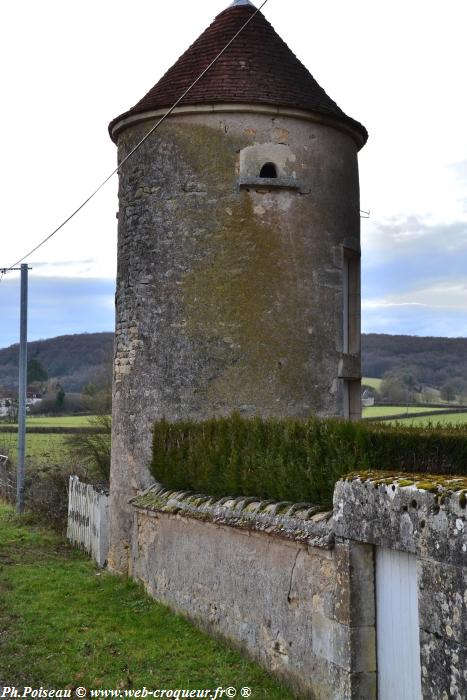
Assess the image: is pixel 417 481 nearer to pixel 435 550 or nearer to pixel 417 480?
pixel 417 480

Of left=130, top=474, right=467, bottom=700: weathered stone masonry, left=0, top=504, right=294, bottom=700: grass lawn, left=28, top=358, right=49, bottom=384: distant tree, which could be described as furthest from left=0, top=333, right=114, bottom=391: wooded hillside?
left=130, top=474, right=467, bottom=700: weathered stone masonry

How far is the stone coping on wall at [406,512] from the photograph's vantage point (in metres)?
4.74

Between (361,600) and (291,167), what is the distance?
747cm

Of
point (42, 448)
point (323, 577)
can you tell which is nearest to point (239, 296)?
point (323, 577)

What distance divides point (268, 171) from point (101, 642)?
23.3 feet

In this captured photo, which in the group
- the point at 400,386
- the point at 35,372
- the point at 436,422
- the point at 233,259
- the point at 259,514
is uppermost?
the point at 35,372

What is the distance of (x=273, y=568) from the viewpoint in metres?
7.21

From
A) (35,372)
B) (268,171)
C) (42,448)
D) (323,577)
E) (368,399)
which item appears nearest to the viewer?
(323,577)

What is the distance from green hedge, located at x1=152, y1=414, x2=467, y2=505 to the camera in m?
6.42

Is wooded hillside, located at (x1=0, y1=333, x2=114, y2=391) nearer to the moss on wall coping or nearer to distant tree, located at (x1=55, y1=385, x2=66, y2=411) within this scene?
distant tree, located at (x1=55, y1=385, x2=66, y2=411)

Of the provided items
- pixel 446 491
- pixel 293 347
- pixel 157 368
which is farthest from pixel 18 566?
pixel 446 491

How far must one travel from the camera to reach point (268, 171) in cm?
1191

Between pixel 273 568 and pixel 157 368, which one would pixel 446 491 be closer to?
pixel 273 568

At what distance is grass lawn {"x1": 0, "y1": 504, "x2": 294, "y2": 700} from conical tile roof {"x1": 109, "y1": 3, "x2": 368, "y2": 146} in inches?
282
